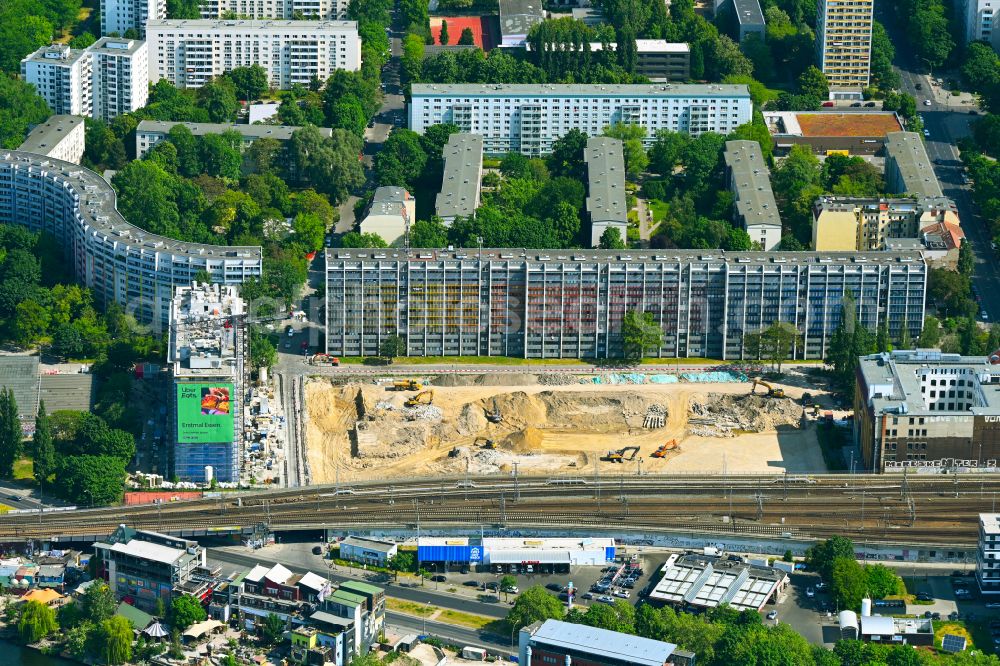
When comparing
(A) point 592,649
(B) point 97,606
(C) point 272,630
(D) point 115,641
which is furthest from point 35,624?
(A) point 592,649

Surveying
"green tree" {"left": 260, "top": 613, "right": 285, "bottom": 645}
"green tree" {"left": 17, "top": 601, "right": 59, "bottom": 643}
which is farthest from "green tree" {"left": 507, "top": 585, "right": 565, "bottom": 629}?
"green tree" {"left": 17, "top": 601, "right": 59, "bottom": 643}

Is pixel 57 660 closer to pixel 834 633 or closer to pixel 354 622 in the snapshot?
pixel 354 622

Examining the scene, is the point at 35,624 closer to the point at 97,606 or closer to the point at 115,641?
the point at 97,606

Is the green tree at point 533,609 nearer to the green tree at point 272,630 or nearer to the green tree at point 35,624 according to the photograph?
the green tree at point 272,630

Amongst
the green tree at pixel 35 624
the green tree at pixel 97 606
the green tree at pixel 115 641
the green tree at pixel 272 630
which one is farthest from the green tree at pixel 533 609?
the green tree at pixel 35 624

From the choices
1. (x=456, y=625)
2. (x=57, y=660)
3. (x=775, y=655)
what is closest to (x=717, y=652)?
(x=775, y=655)

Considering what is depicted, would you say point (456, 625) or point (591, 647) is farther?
point (456, 625)
